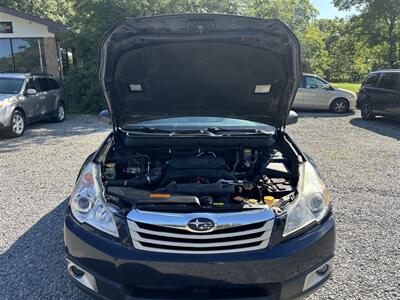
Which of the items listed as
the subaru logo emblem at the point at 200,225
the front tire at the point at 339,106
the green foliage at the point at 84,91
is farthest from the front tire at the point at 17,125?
the front tire at the point at 339,106

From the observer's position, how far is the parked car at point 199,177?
223 centimetres

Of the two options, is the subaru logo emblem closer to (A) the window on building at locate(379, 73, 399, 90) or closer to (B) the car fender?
(B) the car fender

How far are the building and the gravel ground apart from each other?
7861 mm

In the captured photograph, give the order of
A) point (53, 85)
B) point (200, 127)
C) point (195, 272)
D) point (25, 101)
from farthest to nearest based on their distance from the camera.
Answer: point (53, 85)
point (25, 101)
point (200, 127)
point (195, 272)

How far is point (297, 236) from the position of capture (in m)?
2.35

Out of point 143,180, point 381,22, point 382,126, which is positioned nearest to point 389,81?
point 382,126

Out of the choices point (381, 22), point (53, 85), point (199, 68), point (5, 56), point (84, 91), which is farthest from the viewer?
point (381, 22)

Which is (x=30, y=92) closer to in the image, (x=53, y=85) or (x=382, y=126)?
(x=53, y=85)

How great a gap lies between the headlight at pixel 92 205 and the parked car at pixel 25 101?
7322 millimetres

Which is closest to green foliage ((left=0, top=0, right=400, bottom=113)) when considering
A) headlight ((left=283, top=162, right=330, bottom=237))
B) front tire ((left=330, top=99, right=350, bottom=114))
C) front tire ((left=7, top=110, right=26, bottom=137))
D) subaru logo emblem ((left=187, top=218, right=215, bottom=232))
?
front tire ((left=7, top=110, right=26, bottom=137))

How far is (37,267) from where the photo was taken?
3281 millimetres

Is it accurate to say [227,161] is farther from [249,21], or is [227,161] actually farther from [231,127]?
[249,21]

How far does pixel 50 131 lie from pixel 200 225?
921 centimetres

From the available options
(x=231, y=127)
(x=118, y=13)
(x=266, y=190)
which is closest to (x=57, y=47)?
(x=118, y=13)
